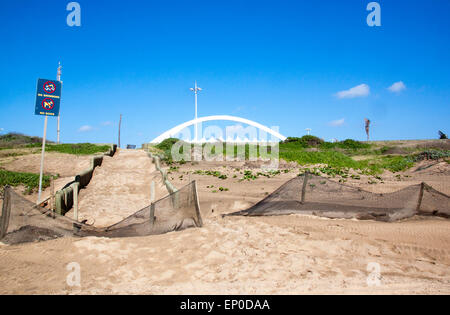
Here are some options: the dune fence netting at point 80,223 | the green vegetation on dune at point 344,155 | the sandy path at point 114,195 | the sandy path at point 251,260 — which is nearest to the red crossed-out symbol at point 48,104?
the sandy path at point 114,195

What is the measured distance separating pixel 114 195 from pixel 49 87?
4.84 m

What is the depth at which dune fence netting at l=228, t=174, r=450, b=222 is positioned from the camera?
696 centimetres

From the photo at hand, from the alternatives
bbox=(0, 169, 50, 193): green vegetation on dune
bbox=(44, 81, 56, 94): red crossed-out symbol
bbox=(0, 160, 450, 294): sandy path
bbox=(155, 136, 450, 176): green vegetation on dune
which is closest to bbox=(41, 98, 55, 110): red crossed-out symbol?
bbox=(44, 81, 56, 94): red crossed-out symbol

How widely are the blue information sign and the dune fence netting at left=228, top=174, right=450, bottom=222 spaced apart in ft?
21.9

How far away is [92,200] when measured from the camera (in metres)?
10.8

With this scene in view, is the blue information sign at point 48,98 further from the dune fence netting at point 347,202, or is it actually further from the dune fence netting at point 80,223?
the dune fence netting at point 347,202

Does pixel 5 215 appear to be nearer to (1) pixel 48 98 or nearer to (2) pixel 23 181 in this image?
(1) pixel 48 98

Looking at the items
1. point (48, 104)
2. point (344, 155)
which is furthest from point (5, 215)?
point (344, 155)

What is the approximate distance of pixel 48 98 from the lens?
342 inches

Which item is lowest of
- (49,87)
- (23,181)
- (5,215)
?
(5,215)

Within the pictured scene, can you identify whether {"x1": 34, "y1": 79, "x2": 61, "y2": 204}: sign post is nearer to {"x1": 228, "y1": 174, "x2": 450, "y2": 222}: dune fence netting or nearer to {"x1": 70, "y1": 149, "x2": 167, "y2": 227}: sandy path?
{"x1": 70, "y1": 149, "x2": 167, "y2": 227}: sandy path

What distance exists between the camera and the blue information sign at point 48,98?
8.52 meters
